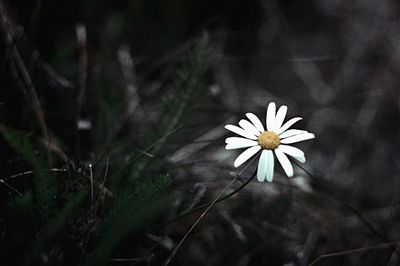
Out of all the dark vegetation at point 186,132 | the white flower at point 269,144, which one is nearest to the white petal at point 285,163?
the white flower at point 269,144

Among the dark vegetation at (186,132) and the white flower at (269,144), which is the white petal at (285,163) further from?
the dark vegetation at (186,132)

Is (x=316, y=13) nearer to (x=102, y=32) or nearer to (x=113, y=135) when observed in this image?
(x=102, y=32)

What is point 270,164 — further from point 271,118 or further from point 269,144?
point 271,118

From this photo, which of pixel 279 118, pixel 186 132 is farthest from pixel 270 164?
pixel 186 132

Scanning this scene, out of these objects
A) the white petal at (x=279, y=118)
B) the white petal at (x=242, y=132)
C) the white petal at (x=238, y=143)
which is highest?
the white petal at (x=279, y=118)

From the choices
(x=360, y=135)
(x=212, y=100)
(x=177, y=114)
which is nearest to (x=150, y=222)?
(x=177, y=114)
